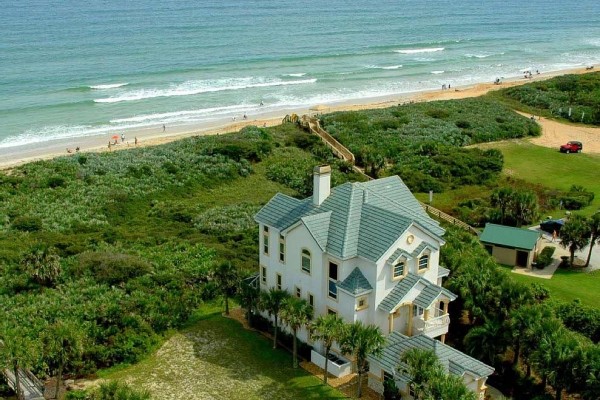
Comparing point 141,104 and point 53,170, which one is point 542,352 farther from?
point 141,104

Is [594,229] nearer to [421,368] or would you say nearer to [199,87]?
[421,368]

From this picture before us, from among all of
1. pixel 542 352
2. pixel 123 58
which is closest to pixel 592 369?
pixel 542 352

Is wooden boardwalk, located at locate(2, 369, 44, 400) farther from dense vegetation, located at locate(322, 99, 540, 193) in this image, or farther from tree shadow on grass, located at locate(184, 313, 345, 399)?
dense vegetation, located at locate(322, 99, 540, 193)

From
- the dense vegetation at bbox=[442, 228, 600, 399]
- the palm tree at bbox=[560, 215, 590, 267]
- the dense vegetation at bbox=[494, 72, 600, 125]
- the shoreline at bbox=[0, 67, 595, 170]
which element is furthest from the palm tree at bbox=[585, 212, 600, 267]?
the shoreline at bbox=[0, 67, 595, 170]

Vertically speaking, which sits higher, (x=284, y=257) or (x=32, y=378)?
(x=284, y=257)

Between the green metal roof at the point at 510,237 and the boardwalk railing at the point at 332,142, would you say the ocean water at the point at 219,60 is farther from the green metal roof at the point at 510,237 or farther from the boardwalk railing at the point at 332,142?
the green metal roof at the point at 510,237

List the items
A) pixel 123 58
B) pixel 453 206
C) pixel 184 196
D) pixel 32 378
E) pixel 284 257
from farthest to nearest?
1. pixel 123 58
2. pixel 184 196
3. pixel 453 206
4. pixel 284 257
5. pixel 32 378

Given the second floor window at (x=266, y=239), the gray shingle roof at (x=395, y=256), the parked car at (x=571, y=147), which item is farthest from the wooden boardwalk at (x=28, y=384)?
the parked car at (x=571, y=147)

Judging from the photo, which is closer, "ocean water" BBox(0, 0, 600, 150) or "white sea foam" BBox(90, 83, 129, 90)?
"ocean water" BBox(0, 0, 600, 150)
